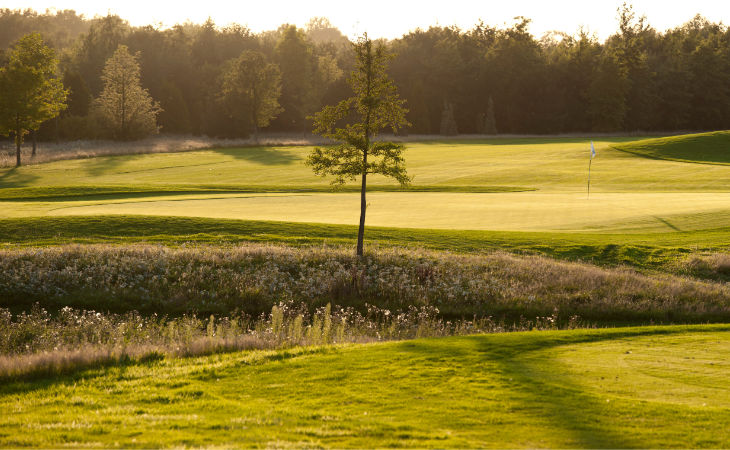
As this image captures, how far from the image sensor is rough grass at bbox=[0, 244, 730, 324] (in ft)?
57.6

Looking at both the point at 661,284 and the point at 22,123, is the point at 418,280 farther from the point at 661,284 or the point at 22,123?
the point at 22,123

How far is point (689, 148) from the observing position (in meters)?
61.6

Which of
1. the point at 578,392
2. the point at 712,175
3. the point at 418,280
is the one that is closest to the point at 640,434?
the point at 578,392

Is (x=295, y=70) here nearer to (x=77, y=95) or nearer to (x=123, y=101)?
(x=77, y=95)

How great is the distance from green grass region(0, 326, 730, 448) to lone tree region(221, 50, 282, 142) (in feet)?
244

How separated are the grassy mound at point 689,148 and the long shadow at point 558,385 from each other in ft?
168

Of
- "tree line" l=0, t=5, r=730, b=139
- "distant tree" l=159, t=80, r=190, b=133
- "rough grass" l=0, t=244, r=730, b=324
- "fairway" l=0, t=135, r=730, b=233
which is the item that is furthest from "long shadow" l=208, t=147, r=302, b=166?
"rough grass" l=0, t=244, r=730, b=324

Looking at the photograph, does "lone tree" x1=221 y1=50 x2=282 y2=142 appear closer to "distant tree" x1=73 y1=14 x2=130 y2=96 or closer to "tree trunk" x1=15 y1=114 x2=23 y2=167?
"distant tree" x1=73 y1=14 x2=130 y2=96

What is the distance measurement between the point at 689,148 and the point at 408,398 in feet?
202

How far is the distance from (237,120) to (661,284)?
77401 mm

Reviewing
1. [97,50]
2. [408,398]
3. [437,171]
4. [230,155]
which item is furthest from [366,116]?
[97,50]

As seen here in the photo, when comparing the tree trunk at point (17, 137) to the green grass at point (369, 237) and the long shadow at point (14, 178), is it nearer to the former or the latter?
the long shadow at point (14, 178)

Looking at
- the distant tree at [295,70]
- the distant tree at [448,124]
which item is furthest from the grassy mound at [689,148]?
the distant tree at [295,70]

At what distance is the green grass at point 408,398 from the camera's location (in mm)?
6777
